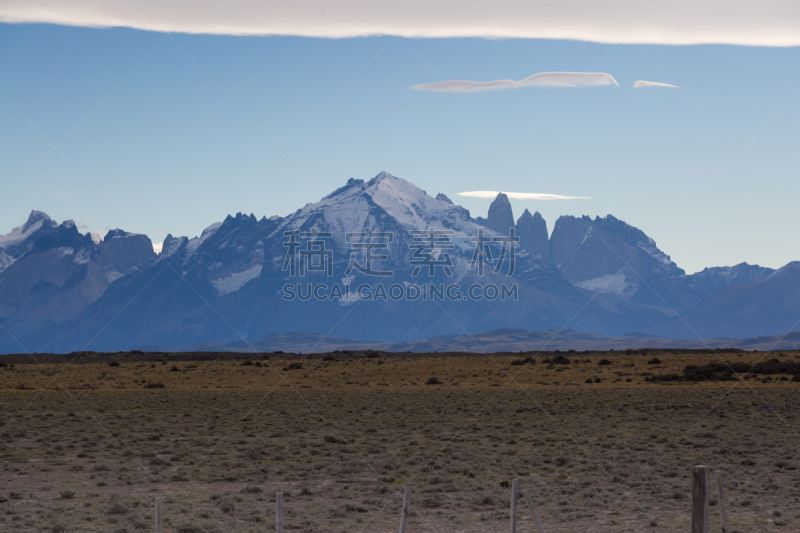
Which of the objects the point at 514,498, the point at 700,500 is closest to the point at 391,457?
the point at 514,498

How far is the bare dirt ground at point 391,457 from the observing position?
59.5 feet

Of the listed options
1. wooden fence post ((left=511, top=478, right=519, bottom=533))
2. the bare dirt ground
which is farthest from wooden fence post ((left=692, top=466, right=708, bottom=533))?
the bare dirt ground

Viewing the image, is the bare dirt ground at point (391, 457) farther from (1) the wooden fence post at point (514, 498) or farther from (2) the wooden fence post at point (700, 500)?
(2) the wooden fence post at point (700, 500)

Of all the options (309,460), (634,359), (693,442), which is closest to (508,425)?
(693,442)

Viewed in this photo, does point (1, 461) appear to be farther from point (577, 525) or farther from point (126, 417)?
point (577, 525)

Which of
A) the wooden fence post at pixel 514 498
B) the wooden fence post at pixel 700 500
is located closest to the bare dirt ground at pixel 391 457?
the wooden fence post at pixel 514 498

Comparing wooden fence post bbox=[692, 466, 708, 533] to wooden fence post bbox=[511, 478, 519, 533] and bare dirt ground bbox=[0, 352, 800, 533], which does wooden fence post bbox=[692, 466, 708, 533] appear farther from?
bare dirt ground bbox=[0, 352, 800, 533]

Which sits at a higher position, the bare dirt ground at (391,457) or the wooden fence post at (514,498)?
the wooden fence post at (514,498)

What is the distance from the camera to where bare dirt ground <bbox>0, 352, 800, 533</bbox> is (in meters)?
18.1

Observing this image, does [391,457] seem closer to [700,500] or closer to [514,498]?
[514,498]

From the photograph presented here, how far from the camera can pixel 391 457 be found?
26.6m

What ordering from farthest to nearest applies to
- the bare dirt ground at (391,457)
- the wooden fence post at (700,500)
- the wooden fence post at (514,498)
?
the bare dirt ground at (391,457) < the wooden fence post at (514,498) < the wooden fence post at (700,500)

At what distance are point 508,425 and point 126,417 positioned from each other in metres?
18.3

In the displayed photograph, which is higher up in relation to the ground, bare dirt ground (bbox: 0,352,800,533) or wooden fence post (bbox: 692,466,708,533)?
wooden fence post (bbox: 692,466,708,533)
